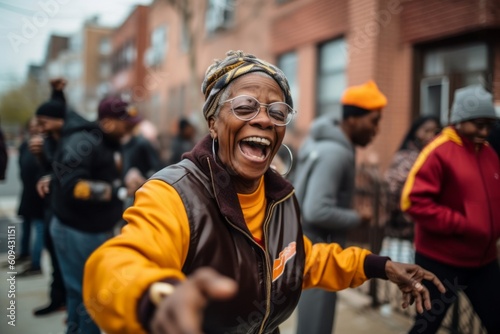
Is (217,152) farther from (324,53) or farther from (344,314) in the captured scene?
(324,53)

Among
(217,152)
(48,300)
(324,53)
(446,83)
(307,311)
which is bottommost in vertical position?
(48,300)

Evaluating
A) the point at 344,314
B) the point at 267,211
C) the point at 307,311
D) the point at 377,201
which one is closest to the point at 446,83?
the point at 377,201

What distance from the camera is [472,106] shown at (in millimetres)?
2961

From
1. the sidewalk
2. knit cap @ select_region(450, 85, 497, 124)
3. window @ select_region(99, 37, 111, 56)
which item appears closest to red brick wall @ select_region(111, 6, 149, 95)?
window @ select_region(99, 37, 111, 56)

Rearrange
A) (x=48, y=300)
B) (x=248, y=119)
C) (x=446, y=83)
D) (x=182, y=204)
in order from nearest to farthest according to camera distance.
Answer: (x=182, y=204)
(x=248, y=119)
(x=48, y=300)
(x=446, y=83)

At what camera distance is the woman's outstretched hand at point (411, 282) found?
198 cm

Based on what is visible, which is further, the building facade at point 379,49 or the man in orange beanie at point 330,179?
the building facade at point 379,49

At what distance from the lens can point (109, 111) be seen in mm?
3887

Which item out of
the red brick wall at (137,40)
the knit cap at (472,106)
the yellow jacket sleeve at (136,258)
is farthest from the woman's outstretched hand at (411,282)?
the red brick wall at (137,40)

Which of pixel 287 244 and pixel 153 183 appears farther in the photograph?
pixel 287 244

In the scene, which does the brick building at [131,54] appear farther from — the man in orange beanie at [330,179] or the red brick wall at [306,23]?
the man in orange beanie at [330,179]

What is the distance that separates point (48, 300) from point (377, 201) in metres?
3.82

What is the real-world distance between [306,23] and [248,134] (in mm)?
8274

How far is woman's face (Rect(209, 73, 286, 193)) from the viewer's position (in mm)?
1830
